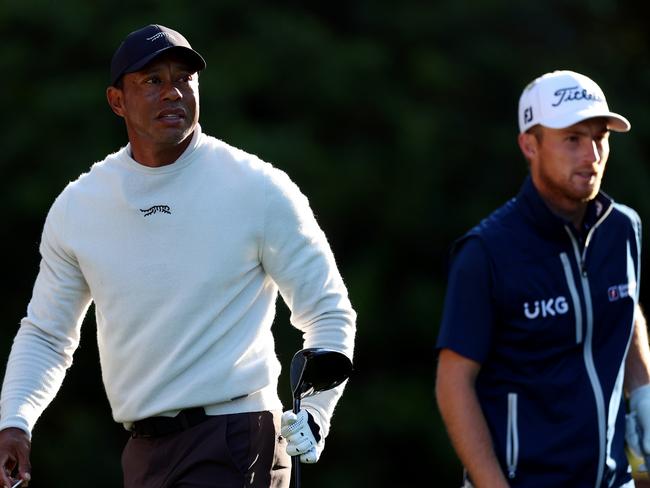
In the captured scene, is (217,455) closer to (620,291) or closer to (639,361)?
(620,291)

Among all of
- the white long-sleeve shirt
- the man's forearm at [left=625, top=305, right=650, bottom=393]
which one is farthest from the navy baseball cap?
the man's forearm at [left=625, top=305, right=650, bottom=393]

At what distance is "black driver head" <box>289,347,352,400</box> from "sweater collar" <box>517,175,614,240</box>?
818mm

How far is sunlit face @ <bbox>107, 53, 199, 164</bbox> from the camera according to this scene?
4312mm

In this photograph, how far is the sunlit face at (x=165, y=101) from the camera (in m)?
4.31

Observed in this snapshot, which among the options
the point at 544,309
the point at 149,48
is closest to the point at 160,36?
the point at 149,48

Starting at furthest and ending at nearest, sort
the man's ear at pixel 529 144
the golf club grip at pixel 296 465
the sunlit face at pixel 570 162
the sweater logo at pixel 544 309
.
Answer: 1. the man's ear at pixel 529 144
2. the sunlit face at pixel 570 162
3. the sweater logo at pixel 544 309
4. the golf club grip at pixel 296 465

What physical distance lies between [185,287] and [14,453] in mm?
689

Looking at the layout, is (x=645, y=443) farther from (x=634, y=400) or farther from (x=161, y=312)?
(x=161, y=312)

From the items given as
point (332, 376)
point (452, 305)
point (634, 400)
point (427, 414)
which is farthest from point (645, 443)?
point (427, 414)

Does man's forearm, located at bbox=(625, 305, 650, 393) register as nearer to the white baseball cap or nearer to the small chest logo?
the small chest logo

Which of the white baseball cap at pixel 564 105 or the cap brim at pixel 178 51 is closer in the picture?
the cap brim at pixel 178 51

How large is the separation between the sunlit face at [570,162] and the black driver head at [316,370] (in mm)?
939

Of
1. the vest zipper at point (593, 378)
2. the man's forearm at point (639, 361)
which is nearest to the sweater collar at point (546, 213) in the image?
the vest zipper at point (593, 378)

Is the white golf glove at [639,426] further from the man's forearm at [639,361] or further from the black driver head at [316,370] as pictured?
the black driver head at [316,370]
